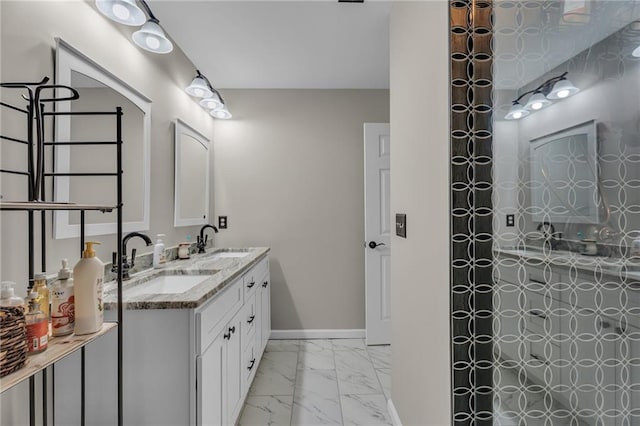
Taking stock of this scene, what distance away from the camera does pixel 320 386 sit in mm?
2377

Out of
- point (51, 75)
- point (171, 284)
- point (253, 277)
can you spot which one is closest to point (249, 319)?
point (253, 277)

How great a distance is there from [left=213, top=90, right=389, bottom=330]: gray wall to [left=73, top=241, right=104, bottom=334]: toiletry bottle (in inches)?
92.1

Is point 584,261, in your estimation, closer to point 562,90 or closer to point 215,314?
point 562,90

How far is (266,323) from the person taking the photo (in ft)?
9.45

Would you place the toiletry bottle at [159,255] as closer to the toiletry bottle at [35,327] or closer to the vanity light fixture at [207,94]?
the vanity light fixture at [207,94]

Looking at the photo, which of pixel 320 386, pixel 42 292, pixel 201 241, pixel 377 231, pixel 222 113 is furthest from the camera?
pixel 377 231

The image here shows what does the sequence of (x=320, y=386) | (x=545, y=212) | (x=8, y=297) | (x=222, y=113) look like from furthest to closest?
(x=222, y=113)
(x=320, y=386)
(x=545, y=212)
(x=8, y=297)

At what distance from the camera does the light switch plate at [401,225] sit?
5.56 ft

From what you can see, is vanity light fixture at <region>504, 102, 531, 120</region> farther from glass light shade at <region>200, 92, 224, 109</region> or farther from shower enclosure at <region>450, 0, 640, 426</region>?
glass light shade at <region>200, 92, 224, 109</region>

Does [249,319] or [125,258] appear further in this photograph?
[249,319]

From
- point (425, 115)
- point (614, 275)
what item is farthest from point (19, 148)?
point (614, 275)

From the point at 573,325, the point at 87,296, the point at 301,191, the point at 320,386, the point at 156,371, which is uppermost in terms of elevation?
the point at 301,191

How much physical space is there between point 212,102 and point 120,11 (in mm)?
1225

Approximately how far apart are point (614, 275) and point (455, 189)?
1.62 feet
